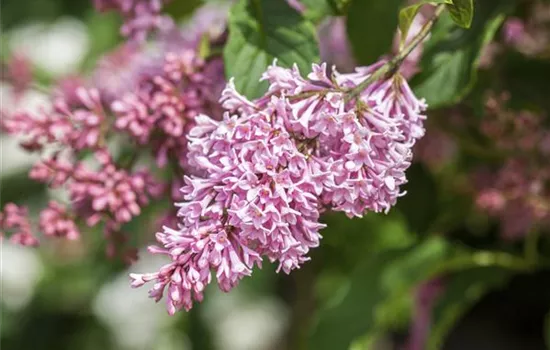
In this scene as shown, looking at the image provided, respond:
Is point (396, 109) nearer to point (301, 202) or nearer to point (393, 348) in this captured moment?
point (301, 202)

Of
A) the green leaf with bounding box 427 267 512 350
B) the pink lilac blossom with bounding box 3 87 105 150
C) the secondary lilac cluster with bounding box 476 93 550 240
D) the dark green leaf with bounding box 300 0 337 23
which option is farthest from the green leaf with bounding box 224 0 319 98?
the green leaf with bounding box 427 267 512 350

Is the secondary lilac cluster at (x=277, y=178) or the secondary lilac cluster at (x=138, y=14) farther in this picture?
the secondary lilac cluster at (x=138, y=14)

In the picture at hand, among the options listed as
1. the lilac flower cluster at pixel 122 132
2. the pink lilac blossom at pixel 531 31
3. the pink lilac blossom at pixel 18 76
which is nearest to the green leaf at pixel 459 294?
the pink lilac blossom at pixel 531 31

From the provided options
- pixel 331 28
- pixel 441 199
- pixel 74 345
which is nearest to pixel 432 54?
pixel 331 28

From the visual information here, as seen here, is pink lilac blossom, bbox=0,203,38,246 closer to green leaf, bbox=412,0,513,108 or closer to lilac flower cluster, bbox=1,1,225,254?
lilac flower cluster, bbox=1,1,225,254

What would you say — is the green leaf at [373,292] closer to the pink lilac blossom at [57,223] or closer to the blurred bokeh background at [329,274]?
the blurred bokeh background at [329,274]

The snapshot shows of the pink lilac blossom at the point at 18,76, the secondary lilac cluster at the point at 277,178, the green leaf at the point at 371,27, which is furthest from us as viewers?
the pink lilac blossom at the point at 18,76

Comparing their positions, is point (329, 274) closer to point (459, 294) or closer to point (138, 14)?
point (459, 294)
